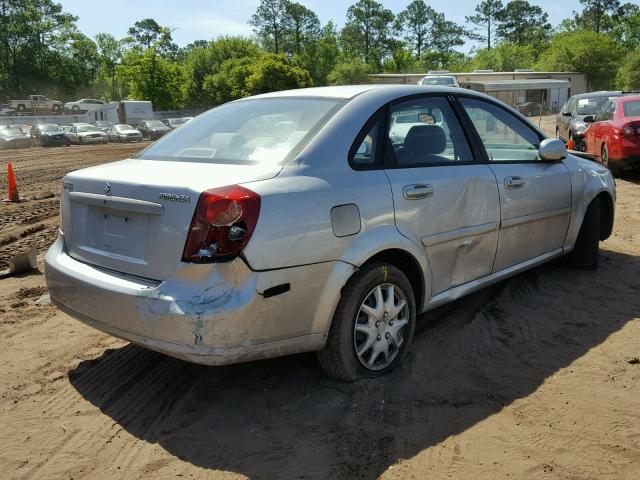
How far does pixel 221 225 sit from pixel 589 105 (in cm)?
1480

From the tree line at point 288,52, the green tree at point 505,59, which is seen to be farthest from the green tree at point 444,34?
the green tree at point 505,59

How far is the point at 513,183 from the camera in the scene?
4480 millimetres

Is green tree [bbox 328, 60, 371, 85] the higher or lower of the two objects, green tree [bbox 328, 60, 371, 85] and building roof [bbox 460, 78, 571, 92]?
the higher

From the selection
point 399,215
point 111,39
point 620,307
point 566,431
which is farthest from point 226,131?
point 111,39

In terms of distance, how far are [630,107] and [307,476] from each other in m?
11.0

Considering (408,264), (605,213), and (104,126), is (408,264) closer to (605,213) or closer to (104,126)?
(605,213)

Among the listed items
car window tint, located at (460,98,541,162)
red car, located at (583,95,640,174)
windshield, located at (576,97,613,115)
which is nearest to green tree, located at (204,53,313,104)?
windshield, located at (576,97,613,115)

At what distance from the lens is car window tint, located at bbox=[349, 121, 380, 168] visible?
3.54 meters

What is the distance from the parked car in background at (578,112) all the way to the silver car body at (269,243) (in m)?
11.6

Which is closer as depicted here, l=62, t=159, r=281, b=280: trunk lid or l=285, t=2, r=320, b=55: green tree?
l=62, t=159, r=281, b=280: trunk lid

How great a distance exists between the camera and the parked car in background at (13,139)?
3468 cm

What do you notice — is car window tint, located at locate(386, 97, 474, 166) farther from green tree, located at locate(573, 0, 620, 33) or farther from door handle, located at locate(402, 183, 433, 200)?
green tree, located at locate(573, 0, 620, 33)

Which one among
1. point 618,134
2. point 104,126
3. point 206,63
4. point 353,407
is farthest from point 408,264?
point 206,63

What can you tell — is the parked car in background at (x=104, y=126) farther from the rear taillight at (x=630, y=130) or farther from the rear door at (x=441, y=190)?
the rear door at (x=441, y=190)
